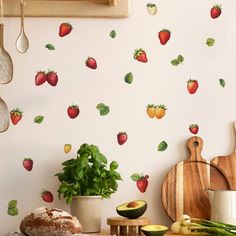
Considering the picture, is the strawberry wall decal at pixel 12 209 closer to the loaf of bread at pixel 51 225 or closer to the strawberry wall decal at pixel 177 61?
the loaf of bread at pixel 51 225

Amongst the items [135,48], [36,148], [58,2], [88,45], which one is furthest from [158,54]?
[36,148]

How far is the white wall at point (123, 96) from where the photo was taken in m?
2.22

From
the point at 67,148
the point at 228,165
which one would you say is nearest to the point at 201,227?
the point at 228,165

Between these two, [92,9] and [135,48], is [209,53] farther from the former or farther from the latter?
[92,9]

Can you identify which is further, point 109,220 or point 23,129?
point 23,129

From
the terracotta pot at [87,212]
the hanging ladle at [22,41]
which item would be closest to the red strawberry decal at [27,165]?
the terracotta pot at [87,212]

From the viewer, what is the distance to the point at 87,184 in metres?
2.09

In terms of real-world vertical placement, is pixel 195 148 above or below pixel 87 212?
above

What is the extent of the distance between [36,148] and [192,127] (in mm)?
548

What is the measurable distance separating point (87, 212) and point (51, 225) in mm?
208

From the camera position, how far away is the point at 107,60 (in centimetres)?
225

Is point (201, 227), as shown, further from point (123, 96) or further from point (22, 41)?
point (22, 41)

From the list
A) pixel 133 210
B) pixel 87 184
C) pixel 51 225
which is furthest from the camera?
pixel 87 184

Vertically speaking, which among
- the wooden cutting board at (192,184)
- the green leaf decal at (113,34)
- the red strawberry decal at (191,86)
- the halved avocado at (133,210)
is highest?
the green leaf decal at (113,34)
